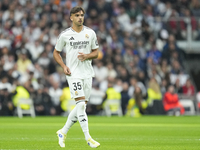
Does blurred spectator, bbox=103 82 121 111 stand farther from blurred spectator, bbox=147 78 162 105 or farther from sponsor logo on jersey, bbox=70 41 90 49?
sponsor logo on jersey, bbox=70 41 90 49

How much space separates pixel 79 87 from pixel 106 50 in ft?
51.6

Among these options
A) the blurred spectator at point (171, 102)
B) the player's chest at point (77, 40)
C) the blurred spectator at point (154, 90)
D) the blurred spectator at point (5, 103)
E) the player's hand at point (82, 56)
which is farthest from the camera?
the blurred spectator at point (154, 90)

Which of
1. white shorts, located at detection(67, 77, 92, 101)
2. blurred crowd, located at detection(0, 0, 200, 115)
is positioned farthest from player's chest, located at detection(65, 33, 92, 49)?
blurred crowd, located at detection(0, 0, 200, 115)

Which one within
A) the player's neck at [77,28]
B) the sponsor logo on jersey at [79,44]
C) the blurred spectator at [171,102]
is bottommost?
the blurred spectator at [171,102]

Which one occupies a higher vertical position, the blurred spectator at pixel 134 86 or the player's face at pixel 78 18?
the player's face at pixel 78 18

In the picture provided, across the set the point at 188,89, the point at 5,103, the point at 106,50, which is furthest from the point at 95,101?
the point at 188,89

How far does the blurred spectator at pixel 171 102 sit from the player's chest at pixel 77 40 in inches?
543

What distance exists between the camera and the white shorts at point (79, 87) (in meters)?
8.48

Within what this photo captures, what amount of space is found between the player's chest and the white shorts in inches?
24.4

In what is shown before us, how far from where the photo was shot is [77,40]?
8.71m

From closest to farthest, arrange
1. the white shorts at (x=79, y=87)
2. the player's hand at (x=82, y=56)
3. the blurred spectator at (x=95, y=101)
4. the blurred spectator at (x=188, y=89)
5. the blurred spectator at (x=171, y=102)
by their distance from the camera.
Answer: the white shorts at (x=79, y=87) → the player's hand at (x=82, y=56) → the blurred spectator at (x=171, y=102) → the blurred spectator at (x=95, y=101) → the blurred spectator at (x=188, y=89)

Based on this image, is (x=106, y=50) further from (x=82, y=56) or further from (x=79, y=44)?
(x=82, y=56)

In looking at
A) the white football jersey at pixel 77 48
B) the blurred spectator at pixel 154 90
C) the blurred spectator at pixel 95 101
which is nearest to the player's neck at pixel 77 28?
the white football jersey at pixel 77 48

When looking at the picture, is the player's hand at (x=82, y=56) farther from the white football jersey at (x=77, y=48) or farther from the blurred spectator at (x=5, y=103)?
the blurred spectator at (x=5, y=103)
